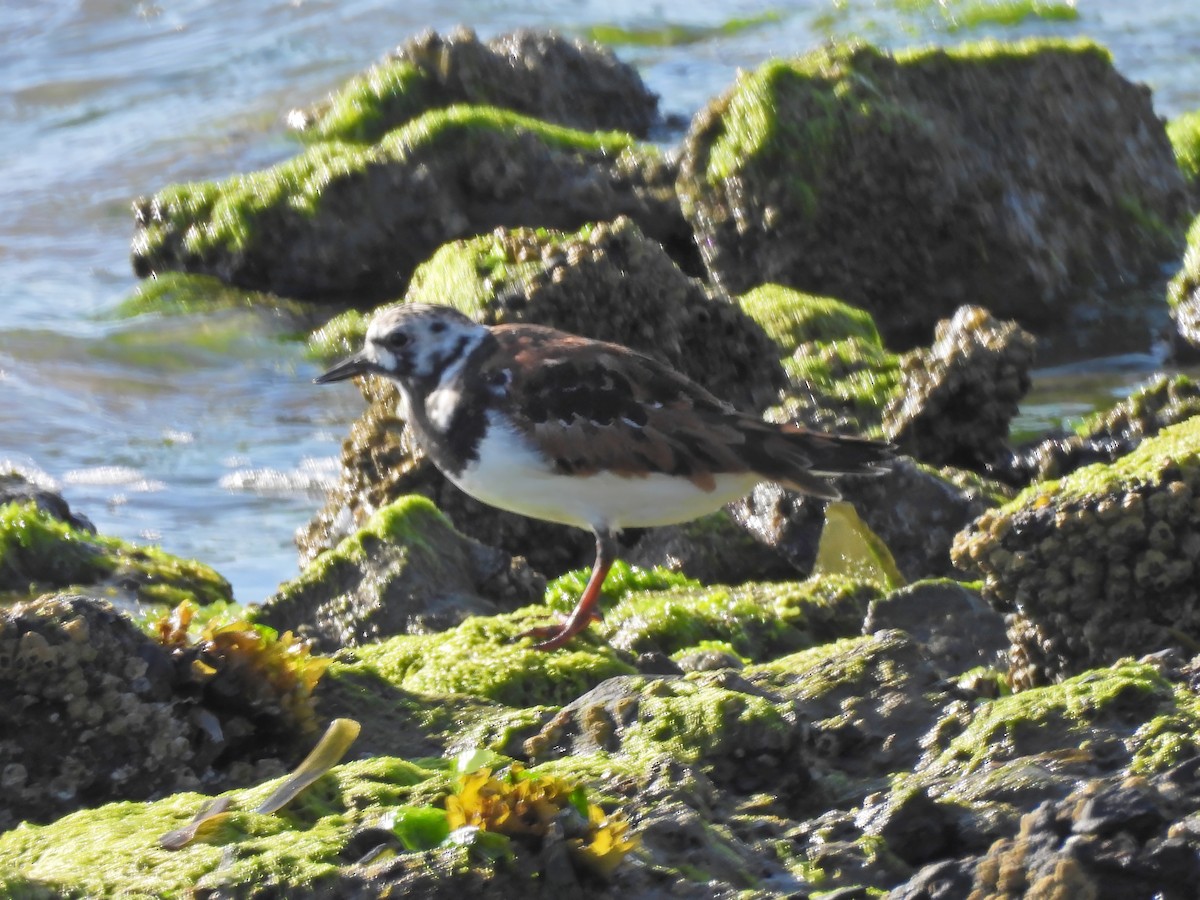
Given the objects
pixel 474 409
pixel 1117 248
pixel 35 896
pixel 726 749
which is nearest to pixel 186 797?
pixel 35 896

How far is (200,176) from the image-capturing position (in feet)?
50.6

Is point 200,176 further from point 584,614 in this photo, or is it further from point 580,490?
point 584,614

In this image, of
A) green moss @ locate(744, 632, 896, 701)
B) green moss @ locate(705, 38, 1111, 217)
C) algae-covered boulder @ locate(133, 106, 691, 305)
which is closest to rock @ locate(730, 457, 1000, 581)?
green moss @ locate(744, 632, 896, 701)

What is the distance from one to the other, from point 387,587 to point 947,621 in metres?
1.73

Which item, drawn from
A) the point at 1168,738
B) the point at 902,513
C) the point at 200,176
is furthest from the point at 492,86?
the point at 1168,738

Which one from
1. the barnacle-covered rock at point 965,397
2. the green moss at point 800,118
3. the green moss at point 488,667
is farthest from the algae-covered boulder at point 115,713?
the green moss at point 800,118

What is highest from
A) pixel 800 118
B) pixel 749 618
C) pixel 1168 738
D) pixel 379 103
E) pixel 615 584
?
pixel 379 103

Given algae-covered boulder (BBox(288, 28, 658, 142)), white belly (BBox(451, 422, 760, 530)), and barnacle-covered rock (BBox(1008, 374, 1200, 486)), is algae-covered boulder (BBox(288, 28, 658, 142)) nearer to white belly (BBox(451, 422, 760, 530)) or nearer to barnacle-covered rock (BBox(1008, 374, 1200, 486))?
barnacle-covered rock (BBox(1008, 374, 1200, 486))

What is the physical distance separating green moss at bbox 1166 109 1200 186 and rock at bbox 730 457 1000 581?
280 inches

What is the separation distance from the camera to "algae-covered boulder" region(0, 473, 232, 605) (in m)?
6.29

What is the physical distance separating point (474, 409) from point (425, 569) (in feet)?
2.04

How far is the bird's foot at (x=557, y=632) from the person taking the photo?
4508 millimetres

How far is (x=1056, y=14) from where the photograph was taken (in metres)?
19.6

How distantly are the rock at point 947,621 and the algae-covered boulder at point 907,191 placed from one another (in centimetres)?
576
